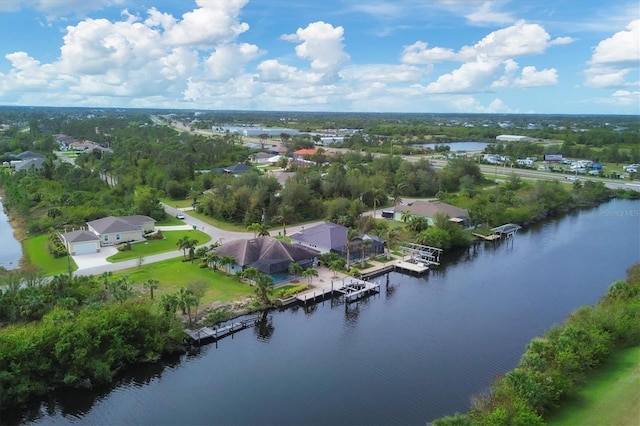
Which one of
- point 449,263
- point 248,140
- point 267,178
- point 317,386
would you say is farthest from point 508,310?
point 248,140

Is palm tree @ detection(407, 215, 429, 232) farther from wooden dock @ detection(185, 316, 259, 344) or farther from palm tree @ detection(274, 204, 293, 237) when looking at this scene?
wooden dock @ detection(185, 316, 259, 344)

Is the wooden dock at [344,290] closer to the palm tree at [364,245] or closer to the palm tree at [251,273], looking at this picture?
the palm tree at [251,273]

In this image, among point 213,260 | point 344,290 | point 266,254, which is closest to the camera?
point 344,290

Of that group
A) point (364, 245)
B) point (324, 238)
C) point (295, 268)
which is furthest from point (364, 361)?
point (324, 238)

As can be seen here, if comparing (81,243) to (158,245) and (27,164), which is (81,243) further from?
(27,164)

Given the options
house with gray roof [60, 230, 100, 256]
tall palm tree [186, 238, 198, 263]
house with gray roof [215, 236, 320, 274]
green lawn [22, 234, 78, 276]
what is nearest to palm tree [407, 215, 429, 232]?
house with gray roof [215, 236, 320, 274]

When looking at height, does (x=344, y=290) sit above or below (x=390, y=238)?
below

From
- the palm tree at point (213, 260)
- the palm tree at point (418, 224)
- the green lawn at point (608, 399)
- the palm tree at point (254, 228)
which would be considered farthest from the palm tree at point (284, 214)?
the green lawn at point (608, 399)
